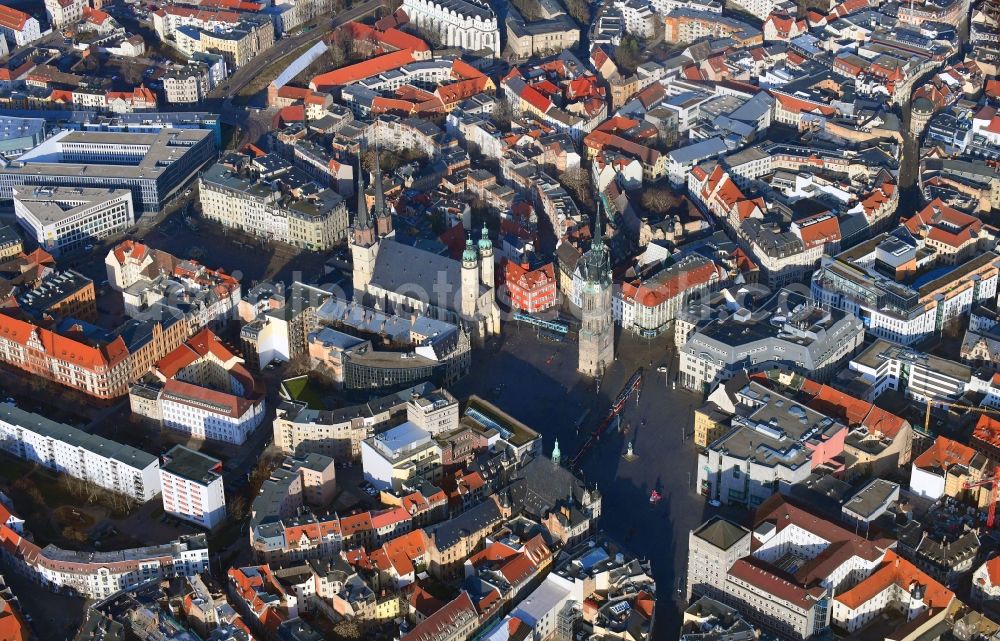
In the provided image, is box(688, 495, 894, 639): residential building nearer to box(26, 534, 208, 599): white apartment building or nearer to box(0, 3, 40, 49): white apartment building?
box(26, 534, 208, 599): white apartment building

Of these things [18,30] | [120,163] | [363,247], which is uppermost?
[18,30]

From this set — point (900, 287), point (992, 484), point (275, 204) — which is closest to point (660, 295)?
point (900, 287)

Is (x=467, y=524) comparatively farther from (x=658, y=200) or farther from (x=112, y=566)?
(x=658, y=200)

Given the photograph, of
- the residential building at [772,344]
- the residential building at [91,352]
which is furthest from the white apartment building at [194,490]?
the residential building at [772,344]

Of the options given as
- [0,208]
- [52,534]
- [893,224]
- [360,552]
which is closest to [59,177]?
[0,208]

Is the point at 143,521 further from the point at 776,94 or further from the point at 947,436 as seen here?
the point at 776,94

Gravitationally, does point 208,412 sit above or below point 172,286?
below
